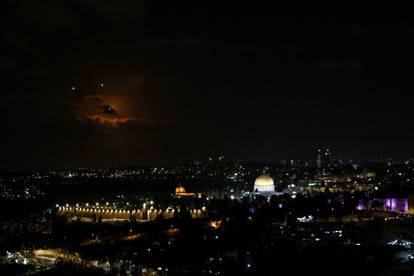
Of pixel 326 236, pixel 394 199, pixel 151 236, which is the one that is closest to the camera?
pixel 326 236

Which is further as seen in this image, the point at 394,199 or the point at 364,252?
the point at 394,199

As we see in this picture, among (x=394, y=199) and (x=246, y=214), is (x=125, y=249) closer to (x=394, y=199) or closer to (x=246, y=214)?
(x=246, y=214)

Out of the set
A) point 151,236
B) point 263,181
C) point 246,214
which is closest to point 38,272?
point 151,236

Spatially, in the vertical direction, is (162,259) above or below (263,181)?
below

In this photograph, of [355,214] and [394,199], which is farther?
[394,199]

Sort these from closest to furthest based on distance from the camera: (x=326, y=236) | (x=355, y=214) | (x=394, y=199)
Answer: (x=326, y=236) → (x=355, y=214) → (x=394, y=199)

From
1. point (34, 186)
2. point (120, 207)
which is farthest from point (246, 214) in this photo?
point (34, 186)

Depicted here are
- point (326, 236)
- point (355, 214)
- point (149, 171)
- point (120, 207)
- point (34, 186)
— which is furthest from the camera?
point (149, 171)

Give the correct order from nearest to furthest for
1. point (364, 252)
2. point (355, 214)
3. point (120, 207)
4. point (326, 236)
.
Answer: point (364, 252)
point (326, 236)
point (355, 214)
point (120, 207)

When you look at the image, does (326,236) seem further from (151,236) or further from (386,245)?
(151,236)
